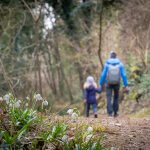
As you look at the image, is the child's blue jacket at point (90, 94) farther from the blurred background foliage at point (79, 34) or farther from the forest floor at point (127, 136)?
the forest floor at point (127, 136)

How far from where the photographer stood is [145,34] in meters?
21.2

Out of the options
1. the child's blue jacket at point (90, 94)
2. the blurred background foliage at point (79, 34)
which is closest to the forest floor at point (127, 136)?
the child's blue jacket at point (90, 94)

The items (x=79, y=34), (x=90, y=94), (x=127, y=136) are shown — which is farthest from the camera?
(x=79, y=34)

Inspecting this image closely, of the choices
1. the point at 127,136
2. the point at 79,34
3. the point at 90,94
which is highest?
the point at 79,34

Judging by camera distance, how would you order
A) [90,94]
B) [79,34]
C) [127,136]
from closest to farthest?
[127,136]
[90,94]
[79,34]

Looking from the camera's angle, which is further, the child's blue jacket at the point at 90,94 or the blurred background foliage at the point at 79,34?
the blurred background foliage at the point at 79,34

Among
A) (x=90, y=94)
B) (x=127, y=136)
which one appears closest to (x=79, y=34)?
(x=90, y=94)

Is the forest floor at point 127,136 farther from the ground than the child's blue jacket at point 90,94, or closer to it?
farther from the ground

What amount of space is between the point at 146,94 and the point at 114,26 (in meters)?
6.99

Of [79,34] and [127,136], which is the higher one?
[79,34]

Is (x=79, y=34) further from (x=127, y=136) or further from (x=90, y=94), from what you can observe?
(x=127, y=136)

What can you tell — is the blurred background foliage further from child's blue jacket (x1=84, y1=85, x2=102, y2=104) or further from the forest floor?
the forest floor

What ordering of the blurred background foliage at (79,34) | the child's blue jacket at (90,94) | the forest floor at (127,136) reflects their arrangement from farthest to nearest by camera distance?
the blurred background foliage at (79,34) → the child's blue jacket at (90,94) → the forest floor at (127,136)

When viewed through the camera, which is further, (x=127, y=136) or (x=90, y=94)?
(x=90, y=94)
